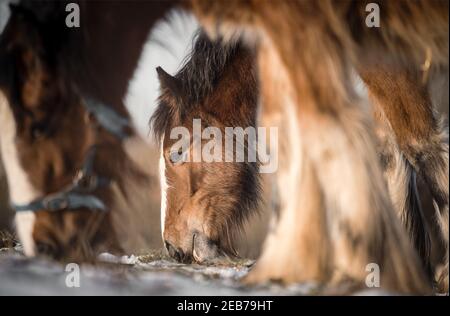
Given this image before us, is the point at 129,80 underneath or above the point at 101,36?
underneath

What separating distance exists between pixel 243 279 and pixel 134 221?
1.89 ft

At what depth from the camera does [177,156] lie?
228 centimetres

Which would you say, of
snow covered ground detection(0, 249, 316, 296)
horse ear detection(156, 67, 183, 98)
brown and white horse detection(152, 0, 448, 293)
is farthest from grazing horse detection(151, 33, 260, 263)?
brown and white horse detection(152, 0, 448, 293)

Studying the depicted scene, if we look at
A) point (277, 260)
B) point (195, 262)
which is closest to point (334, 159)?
point (277, 260)

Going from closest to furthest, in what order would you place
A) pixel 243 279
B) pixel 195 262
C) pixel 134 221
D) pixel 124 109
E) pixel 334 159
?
1. pixel 334 159
2. pixel 243 279
3. pixel 124 109
4. pixel 134 221
5. pixel 195 262

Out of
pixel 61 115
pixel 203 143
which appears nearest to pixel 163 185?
pixel 203 143

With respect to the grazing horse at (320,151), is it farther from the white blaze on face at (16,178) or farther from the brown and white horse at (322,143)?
the white blaze on face at (16,178)

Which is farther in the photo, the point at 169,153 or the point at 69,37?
the point at 169,153

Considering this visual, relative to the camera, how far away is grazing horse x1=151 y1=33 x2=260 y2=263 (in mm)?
2270

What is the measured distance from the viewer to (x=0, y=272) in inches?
65.4

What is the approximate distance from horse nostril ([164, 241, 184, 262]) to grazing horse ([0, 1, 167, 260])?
601 millimetres

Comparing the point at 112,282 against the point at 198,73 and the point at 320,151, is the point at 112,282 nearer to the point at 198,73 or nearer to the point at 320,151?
the point at 320,151

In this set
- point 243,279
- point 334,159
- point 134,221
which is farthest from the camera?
point 134,221
